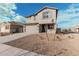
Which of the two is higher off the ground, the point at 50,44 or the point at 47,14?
the point at 47,14

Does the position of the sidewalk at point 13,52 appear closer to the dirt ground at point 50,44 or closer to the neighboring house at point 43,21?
the dirt ground at point 50,44

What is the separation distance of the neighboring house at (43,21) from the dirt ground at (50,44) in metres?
0.07

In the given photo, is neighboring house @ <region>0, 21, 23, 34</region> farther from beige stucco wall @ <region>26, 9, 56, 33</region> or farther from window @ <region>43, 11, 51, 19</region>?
window @ <region>43, 11, 51, 19</region>

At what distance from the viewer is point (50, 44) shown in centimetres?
193

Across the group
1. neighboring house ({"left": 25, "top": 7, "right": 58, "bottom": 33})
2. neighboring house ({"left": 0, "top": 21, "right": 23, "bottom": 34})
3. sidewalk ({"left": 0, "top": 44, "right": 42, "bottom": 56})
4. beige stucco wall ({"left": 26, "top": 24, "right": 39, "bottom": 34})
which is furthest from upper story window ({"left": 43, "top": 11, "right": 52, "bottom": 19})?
sidewalk ({"left": 0, "top": 44, "right": 42, "bottom": 56})

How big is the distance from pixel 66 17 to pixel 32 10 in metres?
0.38

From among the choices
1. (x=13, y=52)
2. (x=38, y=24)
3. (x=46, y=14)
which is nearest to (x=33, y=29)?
(x=38, y=24)

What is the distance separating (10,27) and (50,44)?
0.48 m

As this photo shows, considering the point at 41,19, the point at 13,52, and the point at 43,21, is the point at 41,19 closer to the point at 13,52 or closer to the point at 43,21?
the point at 43,21

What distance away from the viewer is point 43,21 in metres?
1.96

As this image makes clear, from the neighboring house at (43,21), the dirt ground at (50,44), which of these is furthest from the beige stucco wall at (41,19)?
the dirt ground at (50,44)

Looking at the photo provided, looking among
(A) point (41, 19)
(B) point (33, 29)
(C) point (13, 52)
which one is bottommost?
(C) point (13, 52)

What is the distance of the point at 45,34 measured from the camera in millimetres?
1944

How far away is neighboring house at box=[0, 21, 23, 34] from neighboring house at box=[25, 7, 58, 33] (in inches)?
3.3
